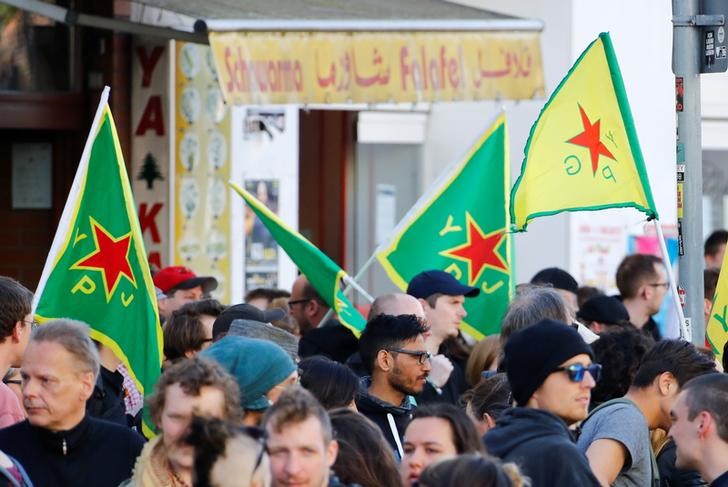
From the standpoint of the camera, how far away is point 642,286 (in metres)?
10.6

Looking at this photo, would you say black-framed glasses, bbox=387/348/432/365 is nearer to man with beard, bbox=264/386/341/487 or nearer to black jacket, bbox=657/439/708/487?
black jacket, bbox=657/439/708/487

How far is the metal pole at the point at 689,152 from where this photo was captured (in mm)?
8062

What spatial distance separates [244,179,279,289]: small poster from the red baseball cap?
317cm

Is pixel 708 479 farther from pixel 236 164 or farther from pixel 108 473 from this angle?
pixel 236 164

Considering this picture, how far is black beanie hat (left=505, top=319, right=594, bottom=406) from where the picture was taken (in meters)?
5.64

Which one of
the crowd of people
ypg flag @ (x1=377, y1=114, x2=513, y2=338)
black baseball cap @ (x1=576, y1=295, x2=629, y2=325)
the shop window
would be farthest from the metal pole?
the shop window

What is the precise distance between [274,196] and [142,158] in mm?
1405

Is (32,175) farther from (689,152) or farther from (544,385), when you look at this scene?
(544,385)

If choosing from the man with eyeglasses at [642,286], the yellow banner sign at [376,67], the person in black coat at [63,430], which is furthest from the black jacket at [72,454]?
the man with eyeglasses at [642,286]

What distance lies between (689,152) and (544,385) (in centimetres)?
279

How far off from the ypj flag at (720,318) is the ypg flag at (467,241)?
169 cm

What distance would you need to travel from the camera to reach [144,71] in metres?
12.9

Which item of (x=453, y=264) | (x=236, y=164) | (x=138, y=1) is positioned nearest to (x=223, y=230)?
(x=236, y=164)

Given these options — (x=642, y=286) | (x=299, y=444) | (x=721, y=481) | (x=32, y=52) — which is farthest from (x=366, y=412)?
(x=32, y=52)
